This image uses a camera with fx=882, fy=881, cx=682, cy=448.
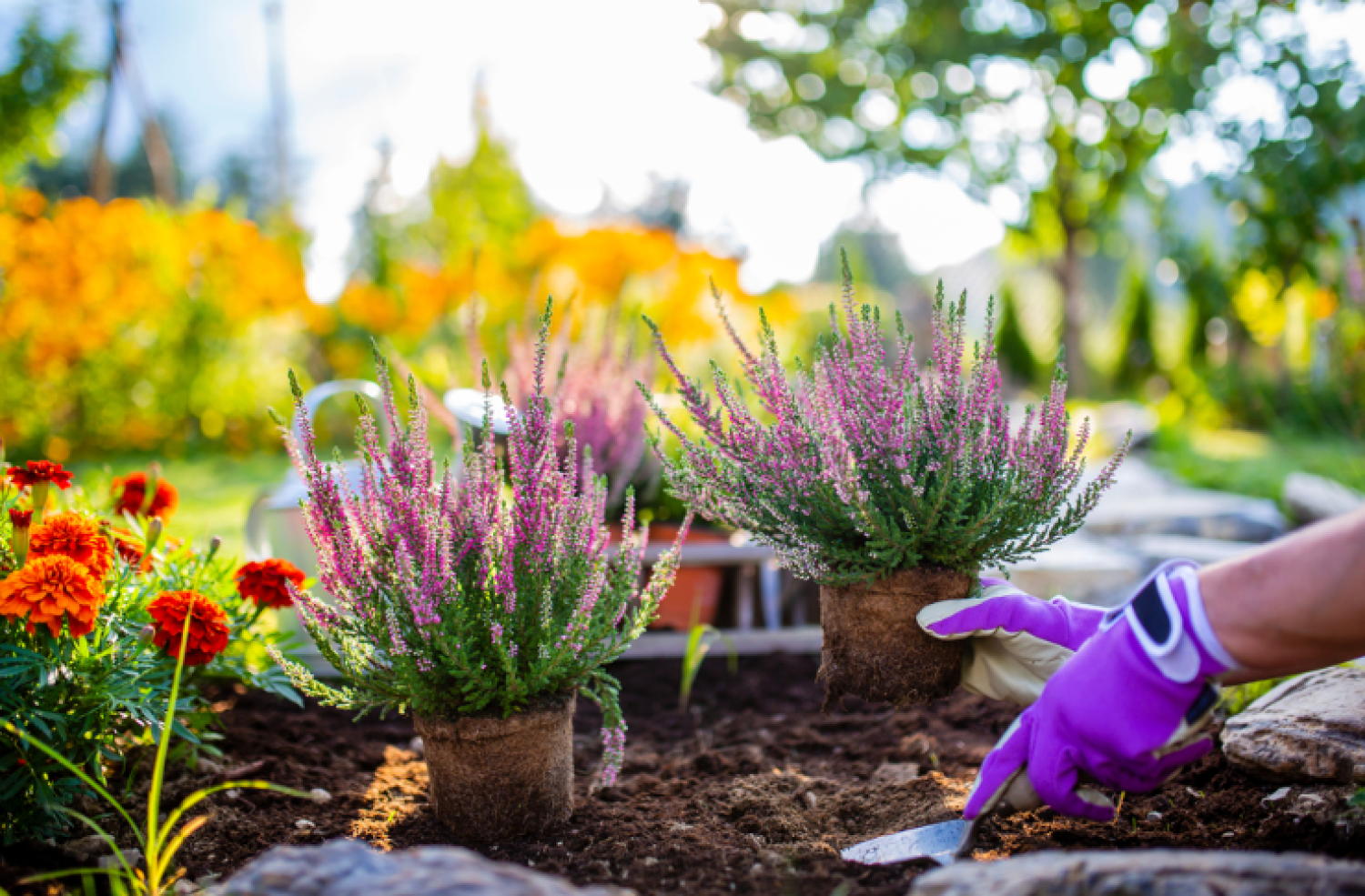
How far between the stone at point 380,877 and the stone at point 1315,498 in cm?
481

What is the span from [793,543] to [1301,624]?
30.9 inches

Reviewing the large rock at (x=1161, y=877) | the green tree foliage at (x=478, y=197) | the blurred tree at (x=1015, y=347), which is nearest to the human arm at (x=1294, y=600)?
the large rock at (x=1161, y=877)

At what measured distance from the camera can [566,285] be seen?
7.00 m

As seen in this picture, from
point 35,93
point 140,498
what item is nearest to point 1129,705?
point 140,498

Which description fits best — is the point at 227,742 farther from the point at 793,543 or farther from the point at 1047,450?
the point at 1047,450

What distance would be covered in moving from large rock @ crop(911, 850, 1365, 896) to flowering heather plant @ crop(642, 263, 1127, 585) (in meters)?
0.59

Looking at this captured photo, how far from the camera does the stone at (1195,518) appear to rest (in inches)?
188

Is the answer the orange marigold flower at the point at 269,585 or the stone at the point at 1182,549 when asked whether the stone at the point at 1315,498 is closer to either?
the stone at the point at 1182,549

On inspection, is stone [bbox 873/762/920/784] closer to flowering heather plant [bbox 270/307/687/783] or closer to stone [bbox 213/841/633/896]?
flowering heather plant [bbox 270/307/687/783]

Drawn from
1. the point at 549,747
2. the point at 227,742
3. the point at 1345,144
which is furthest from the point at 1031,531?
the point at 1345,144

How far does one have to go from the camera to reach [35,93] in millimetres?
6062

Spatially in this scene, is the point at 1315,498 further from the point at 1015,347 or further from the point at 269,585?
the point at 1015,347

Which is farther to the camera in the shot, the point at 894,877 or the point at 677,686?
the point at 677,686

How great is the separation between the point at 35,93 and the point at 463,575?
6.60 meters
